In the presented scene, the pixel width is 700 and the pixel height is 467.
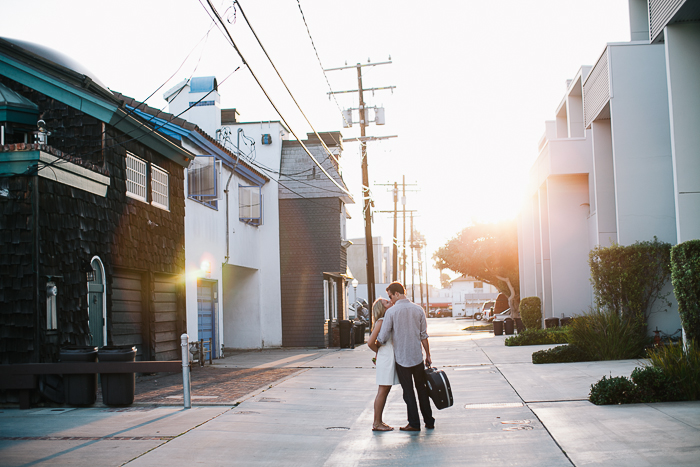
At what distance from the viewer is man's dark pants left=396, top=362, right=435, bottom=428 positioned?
7610 millimetres

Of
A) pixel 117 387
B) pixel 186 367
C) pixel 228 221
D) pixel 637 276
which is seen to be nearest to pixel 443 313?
pixel 228 221

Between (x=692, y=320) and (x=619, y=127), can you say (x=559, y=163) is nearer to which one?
(x=619, y=127)

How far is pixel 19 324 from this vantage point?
33.7 feet

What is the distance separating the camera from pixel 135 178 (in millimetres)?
14250

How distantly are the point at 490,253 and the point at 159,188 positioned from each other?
3209 centimetres

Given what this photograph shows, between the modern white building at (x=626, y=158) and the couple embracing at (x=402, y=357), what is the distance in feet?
20.3

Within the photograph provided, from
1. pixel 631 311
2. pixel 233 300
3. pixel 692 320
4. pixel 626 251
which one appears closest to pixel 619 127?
pixel 626 251

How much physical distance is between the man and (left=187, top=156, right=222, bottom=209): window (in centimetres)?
1107

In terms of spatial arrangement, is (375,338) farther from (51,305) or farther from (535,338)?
(535,338)

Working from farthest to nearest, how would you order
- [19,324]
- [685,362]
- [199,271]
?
[199,271] < [19,324] < [685,362]

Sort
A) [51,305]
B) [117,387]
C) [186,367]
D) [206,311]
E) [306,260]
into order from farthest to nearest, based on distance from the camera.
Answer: [306,260], [206,311], [51,305], [117,387], [186,367]

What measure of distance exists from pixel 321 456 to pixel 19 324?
625 centimetres

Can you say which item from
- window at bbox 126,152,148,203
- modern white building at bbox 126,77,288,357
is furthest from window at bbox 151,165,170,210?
modern white building at bbox 126,77,288,357

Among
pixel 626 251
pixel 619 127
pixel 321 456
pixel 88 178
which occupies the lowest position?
pixel 321 456
